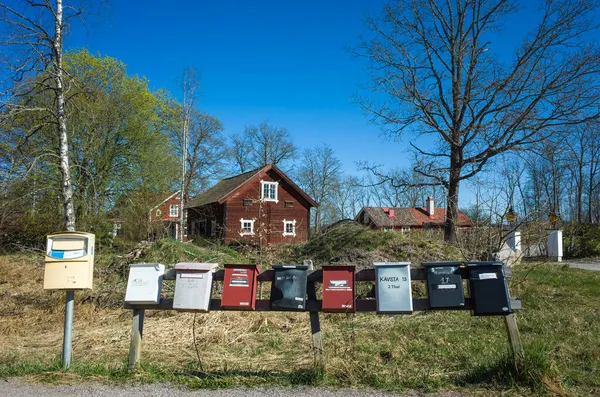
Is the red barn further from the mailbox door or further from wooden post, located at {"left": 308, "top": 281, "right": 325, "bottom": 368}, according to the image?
the mailbox door

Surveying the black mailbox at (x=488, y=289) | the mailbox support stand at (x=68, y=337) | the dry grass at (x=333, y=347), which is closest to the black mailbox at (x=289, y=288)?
the dry grass at (x=333, y=347)

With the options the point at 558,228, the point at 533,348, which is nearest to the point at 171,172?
the point at 558,228

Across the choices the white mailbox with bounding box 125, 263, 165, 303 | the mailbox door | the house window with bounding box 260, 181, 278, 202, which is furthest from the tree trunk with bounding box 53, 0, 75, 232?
the house window with bounding box 260, 181, 278, 202

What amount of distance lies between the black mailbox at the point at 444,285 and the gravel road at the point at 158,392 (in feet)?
2.92

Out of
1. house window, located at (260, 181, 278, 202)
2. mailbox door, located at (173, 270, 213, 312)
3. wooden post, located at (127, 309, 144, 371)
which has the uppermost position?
house window, located at (260, 181, 278, 202)

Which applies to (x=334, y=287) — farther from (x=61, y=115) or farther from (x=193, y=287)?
(x=61, y=115)

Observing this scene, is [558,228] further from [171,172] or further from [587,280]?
[171,172]

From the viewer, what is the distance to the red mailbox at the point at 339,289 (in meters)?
4.94

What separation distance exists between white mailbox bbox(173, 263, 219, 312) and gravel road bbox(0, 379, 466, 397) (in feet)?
2.80

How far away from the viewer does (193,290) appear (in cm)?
515

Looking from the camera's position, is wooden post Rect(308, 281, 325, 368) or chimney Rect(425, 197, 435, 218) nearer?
wooden post Rect(308, 281, 325, 368)

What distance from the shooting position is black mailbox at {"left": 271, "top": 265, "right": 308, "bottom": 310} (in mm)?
5004

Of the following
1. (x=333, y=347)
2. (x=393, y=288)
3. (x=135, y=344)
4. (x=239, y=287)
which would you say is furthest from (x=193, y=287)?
(x=393, y=288)

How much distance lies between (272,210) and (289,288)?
30462 millimetres
